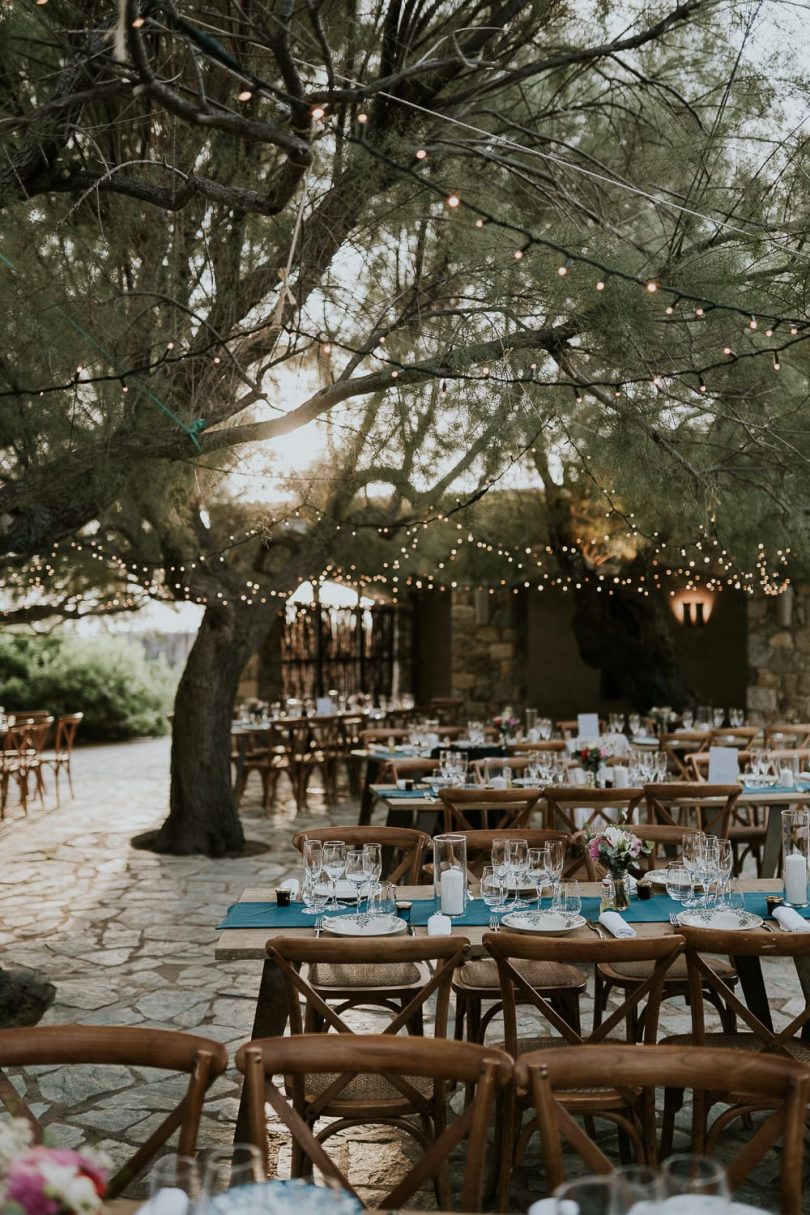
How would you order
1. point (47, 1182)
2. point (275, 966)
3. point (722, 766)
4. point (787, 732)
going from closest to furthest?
point (47, 1182) < point (275, 966) < point (722, 766) < point (787, 732)

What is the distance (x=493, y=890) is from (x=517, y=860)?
0.44ft

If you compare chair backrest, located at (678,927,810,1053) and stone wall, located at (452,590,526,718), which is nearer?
chair backrest, located at (678,927,810,1053)

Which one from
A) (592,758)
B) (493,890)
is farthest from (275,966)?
(592,758)

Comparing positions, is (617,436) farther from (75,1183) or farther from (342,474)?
(75,1183)

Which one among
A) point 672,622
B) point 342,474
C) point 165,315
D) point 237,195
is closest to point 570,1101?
point 237,195

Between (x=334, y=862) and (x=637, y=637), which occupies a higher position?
(x=637, y=637)

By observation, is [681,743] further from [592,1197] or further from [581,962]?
[592,1197]

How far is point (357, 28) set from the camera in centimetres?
440

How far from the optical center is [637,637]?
12.1 meters

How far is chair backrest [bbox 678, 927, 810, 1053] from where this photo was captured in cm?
288

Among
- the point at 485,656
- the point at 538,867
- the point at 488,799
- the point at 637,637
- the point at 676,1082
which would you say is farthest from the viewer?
the point at 485,656

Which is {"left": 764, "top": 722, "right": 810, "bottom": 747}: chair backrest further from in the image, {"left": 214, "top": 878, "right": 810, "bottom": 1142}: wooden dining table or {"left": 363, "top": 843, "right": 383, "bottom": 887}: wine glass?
{"left": 363, "top": 843, "right": 383, "bottom": 887}: wine glass

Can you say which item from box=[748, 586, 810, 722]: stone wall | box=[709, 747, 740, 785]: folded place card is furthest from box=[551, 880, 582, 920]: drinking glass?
box=[748, 586, 810, 722]: stone wall

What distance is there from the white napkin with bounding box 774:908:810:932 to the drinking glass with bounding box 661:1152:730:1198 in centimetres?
213
